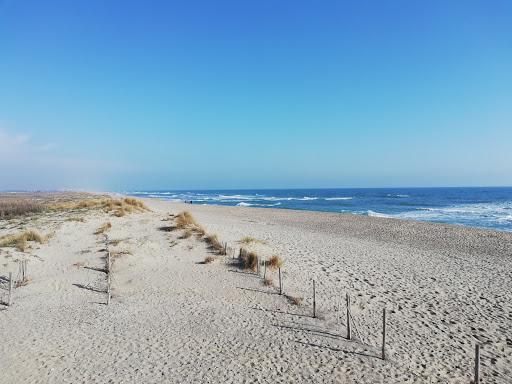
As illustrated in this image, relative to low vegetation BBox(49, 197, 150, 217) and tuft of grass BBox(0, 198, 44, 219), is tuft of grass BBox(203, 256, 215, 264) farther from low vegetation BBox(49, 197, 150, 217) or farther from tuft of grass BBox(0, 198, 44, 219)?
tuft of grass BBox(0, 198, 44, 219)

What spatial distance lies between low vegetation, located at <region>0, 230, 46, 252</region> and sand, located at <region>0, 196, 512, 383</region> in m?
0.52

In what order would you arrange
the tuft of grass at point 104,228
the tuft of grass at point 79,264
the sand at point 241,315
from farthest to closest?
the tuft of grass at point 104,228 < the tuft of grass at point 79,264 < the sand at point 241,315

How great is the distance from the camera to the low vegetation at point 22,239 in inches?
696

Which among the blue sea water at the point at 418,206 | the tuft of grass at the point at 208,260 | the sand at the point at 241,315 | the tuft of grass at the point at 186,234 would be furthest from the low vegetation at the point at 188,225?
the blue sea water at the point at 418,206

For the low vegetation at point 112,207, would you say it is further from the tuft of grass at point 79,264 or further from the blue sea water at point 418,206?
the blue sea water at point 418,206

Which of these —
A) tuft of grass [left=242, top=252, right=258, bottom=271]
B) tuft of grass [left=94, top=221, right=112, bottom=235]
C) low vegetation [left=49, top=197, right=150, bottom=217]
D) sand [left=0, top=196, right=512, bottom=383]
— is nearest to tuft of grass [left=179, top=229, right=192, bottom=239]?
sand [left=0, top=196, right=512, bottom=383]

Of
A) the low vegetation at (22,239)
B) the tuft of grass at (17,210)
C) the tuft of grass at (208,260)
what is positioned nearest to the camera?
the tuft of grass at (208,260)

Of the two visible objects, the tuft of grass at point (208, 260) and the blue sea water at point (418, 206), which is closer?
the tuft of grass at point (208, 260)

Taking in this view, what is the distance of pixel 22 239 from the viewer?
18172 mm

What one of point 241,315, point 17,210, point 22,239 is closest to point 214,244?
point 241,315

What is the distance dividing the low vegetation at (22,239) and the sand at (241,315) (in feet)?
1.71

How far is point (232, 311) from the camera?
37.3 feet

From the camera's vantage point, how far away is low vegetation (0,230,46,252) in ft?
58.0

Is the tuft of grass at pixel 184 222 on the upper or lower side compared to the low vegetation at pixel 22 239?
upper
